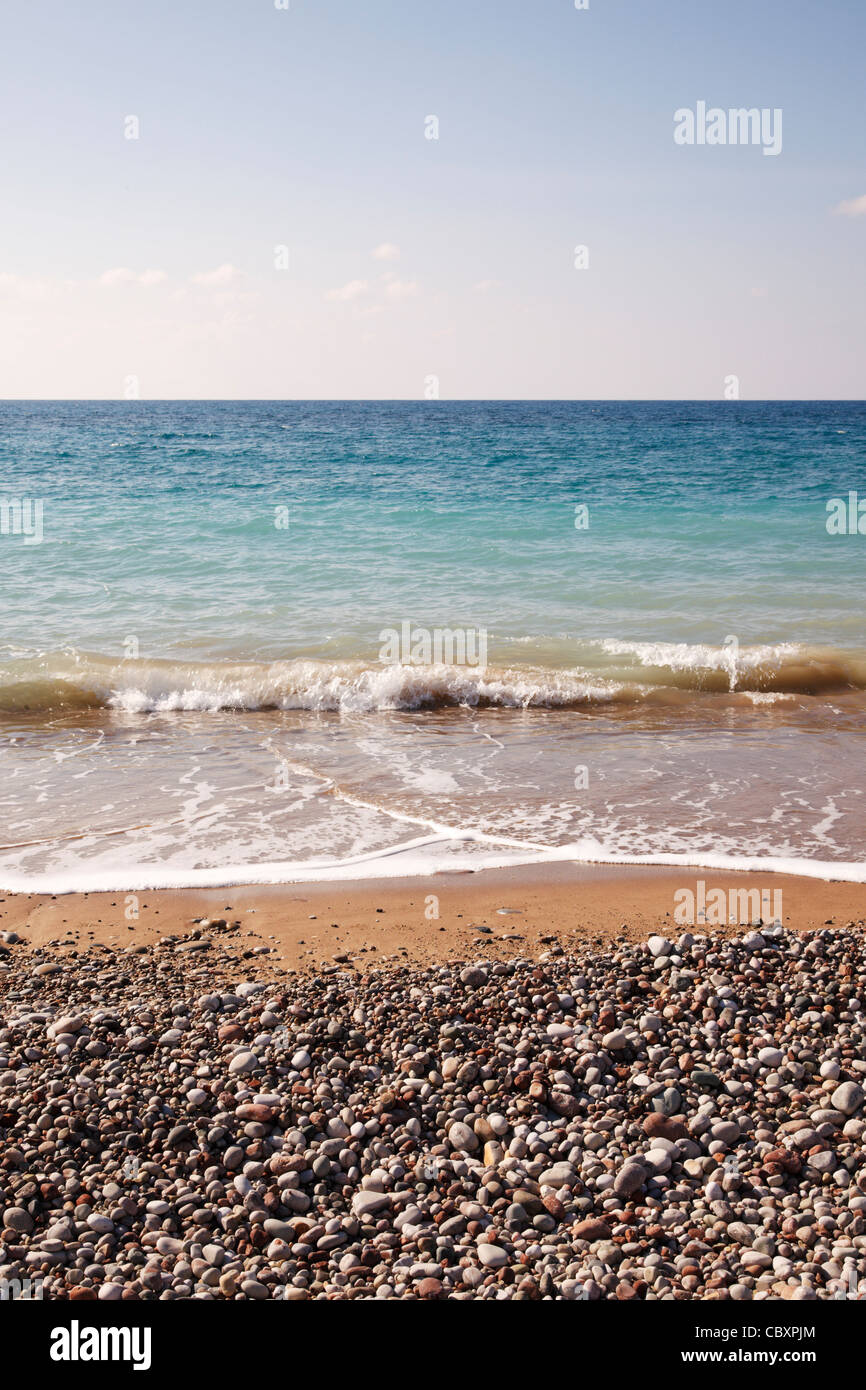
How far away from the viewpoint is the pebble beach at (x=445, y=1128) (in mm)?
3264

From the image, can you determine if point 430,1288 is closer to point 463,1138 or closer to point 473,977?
point 463,1138

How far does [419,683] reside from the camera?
11438 millimetres

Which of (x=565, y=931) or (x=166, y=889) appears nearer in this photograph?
(x=565, y=931)

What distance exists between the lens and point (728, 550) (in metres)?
19.1

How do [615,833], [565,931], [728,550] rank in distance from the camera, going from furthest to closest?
[728,550], [615,833], [565,931]

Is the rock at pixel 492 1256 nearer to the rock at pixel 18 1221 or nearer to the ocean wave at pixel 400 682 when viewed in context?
the rock at pixel 18 1221

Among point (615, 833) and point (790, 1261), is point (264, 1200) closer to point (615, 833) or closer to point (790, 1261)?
point (790, 1261)

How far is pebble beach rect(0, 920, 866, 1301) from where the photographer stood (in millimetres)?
3264

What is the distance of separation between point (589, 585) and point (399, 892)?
10.8 m

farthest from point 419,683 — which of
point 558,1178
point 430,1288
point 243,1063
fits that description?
point 430,1288

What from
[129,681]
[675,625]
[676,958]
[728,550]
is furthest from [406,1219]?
[728,550]

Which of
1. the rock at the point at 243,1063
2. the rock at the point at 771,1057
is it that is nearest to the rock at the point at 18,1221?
the rock at the point at 243,1063
